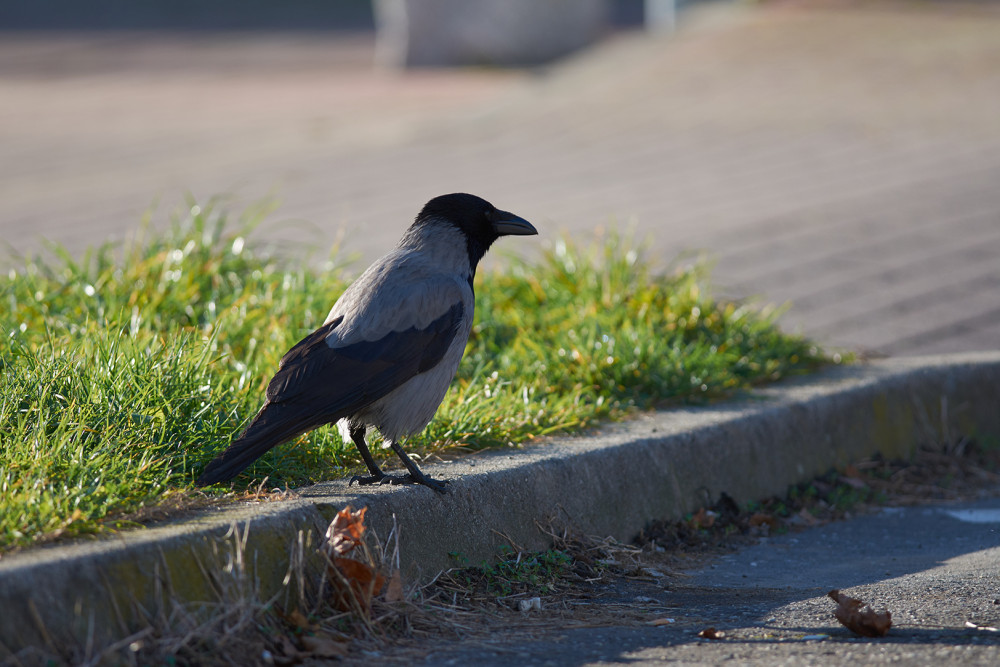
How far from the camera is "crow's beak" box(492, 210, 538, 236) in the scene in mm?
4438

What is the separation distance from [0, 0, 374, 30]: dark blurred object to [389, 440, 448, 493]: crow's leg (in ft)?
83.3

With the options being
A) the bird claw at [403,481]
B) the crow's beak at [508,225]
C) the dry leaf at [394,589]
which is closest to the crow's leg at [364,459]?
the bird claw at [403,481]

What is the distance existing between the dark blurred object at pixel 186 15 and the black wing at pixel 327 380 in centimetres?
2532

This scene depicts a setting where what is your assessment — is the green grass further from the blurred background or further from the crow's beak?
the blurred background

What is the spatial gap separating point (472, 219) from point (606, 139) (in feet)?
30.3

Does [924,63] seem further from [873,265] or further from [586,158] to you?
[873,265]

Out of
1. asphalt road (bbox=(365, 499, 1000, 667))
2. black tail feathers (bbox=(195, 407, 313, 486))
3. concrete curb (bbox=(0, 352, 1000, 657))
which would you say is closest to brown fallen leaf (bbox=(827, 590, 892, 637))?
asphalt road (bbox=(365, 499, 1000, 667))

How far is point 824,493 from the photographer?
506cm

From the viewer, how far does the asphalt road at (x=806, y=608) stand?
3.14 meters

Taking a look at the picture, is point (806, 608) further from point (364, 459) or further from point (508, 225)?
point (508, 225)

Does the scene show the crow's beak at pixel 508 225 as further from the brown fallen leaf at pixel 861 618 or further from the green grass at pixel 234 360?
the brown fallen leaf at pixel 861 618

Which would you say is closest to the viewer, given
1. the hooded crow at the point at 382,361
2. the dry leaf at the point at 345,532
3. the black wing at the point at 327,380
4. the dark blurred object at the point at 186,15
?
the dry leaf at the point at 345,532

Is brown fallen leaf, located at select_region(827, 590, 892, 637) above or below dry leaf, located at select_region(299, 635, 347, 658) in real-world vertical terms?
below

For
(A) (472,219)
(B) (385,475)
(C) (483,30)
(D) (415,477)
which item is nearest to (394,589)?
(D) (415,477)
